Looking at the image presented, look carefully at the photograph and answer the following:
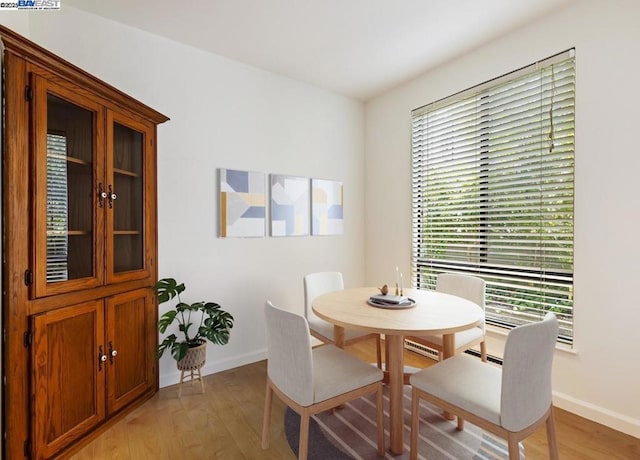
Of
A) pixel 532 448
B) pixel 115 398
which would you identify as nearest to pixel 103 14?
pixel 115 398

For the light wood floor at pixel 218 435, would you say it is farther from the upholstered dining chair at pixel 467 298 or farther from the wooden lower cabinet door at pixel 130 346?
the upholstered dining chair at pixel 467 298

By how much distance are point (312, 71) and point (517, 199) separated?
86.4 inches

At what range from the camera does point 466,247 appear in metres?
2.80

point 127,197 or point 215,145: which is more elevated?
point 215,145

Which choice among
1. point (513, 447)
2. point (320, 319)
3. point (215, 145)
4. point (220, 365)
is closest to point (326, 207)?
point (215, 145)

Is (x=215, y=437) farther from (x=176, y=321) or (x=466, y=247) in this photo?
(x=466, y=247)

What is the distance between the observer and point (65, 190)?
1.72m

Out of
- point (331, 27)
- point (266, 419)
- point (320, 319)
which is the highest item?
point (331, 27)

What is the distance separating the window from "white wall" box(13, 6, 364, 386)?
3.80 ft

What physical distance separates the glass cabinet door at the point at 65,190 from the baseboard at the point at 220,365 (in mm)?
1075

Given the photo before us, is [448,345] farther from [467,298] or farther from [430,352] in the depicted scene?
[430,352]

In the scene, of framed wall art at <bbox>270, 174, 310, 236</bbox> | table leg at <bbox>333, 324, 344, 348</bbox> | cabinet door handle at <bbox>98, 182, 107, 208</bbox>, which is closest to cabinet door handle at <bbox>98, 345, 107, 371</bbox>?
cabinet door handle at <bbox>98, 182, 107, 208</bbox>

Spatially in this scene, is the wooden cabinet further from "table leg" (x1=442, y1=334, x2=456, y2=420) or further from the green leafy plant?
"table leg" (x1=442, y1=334, x2=456, y2=420)

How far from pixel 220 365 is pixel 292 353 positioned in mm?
1579
